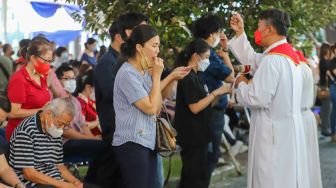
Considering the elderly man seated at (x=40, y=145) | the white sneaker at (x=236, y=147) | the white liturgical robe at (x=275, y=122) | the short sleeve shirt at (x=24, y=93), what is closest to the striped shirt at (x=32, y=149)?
the elderly man seated at (x=40, y=145)

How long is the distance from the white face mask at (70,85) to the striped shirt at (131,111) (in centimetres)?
249

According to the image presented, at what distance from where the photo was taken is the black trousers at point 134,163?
486 cm

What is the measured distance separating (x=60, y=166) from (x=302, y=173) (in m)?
2.06

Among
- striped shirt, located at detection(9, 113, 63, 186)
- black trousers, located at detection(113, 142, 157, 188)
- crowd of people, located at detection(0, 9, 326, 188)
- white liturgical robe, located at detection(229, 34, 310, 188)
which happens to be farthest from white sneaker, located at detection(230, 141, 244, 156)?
striped shirt, located at detection(9, 113, 63, 186)

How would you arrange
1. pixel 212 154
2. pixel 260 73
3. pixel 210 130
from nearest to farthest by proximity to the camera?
pixel 260 73
pixel 210 130
pixel 212 154

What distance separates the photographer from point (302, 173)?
550cm

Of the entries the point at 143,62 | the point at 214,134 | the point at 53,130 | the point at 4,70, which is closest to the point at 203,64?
the point at 214,134

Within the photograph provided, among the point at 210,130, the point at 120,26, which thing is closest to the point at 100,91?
the point at 120,26

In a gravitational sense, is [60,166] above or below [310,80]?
below

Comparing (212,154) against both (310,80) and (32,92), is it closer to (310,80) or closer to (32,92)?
(310,80)

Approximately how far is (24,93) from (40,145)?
0.95 m

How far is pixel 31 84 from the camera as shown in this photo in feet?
19.2

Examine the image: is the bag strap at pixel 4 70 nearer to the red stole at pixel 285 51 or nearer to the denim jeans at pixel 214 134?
the denim jeans at pixel 214 134

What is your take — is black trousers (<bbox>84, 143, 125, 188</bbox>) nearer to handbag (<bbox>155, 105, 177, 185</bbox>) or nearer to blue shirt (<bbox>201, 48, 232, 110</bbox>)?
handbag (<bbox>155, 105, 177, 185</bbox>)
